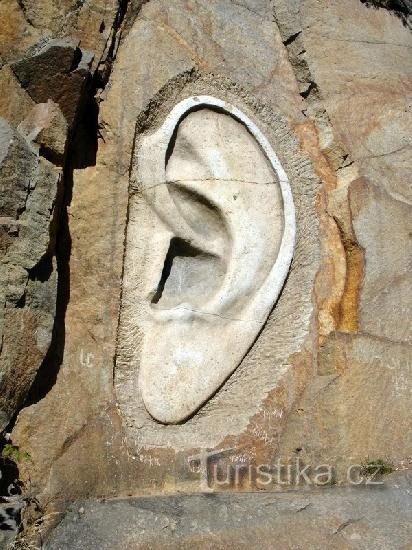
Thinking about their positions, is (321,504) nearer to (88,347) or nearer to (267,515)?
(267,515)

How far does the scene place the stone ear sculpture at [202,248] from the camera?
3562 mm

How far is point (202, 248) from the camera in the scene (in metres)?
3.78

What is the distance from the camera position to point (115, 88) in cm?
359

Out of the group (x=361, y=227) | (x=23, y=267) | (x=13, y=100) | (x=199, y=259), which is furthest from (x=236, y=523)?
(x=13, y=100)

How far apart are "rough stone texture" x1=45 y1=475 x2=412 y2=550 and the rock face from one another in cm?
16

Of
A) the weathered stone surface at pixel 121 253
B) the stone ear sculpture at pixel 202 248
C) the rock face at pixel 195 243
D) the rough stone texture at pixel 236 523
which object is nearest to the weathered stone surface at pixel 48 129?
the rock face at pixel 195 243

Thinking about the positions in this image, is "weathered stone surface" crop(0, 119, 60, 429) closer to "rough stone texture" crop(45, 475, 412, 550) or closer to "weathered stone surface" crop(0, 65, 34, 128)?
"weathered stone surface" crop(0, 65, 34, 128)

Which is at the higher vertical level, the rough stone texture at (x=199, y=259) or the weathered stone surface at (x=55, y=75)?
the weathered stone surface at (x=55, y=75)

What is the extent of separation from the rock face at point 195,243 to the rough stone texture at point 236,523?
164mm

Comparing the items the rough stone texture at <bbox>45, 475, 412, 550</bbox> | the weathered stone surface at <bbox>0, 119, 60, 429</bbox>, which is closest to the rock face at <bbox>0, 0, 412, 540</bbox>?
the weathered stone surface at <bbox>0, 119, 60, 429</bbox>

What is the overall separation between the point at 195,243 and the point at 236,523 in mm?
1334

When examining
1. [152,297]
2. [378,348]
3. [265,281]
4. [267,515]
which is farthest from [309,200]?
[267,515]

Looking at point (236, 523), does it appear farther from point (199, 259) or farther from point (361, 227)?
point (361, 227)

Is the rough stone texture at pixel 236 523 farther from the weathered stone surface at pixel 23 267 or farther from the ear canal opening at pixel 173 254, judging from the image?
the ear canal opening at pixel 173 254
